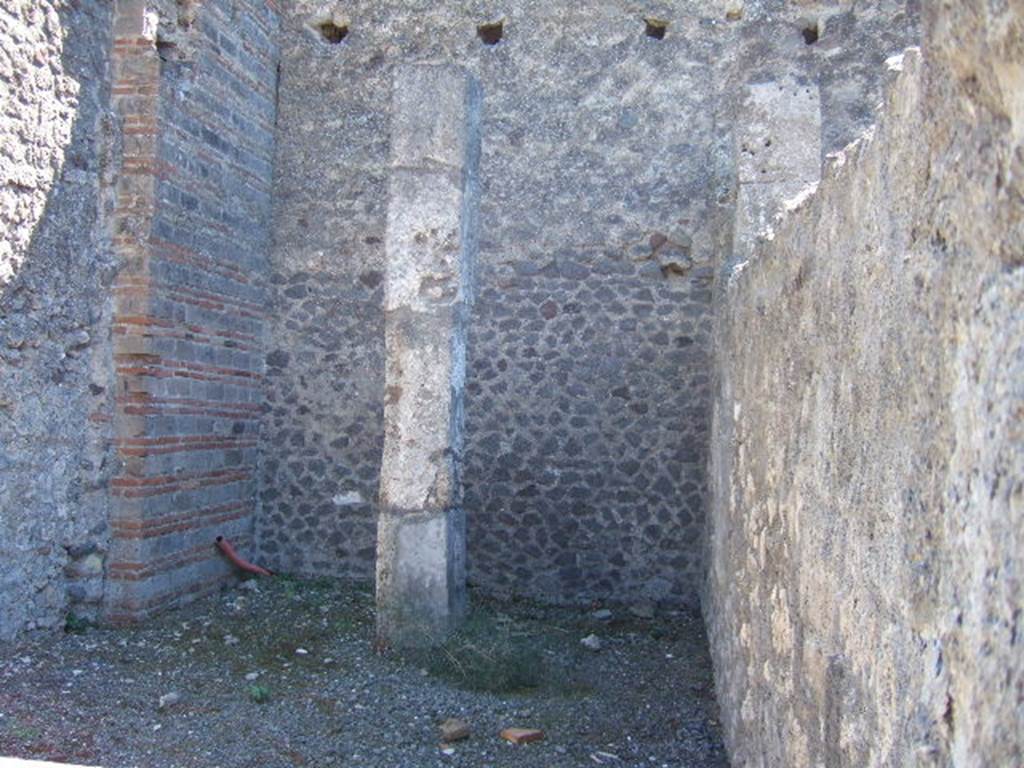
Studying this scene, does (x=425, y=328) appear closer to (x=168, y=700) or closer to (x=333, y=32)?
(x=168, y=700)

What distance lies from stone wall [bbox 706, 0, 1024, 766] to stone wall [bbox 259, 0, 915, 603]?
4.21 meters

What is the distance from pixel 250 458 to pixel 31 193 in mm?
2615

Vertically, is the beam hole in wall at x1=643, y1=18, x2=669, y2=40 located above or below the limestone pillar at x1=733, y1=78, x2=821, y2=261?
above

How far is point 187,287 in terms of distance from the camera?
6867mm

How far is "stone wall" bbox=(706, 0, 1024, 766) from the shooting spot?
1.28 metres

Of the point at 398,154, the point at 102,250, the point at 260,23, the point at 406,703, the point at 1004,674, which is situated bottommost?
the point at 406,703

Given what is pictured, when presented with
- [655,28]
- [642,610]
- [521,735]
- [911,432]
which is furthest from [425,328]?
[911,432]

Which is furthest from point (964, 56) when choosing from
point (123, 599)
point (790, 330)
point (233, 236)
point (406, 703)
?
point (233, 236)

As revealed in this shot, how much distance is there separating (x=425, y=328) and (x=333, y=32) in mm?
3303

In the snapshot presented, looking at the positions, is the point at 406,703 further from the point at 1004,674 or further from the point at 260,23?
the point at 260,23

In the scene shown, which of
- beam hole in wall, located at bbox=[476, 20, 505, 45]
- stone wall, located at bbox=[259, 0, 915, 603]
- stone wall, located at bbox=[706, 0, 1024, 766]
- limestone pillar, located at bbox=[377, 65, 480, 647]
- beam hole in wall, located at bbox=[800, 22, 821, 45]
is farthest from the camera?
beam hole in wall, located at bbox=[476, 20, 505, 45]

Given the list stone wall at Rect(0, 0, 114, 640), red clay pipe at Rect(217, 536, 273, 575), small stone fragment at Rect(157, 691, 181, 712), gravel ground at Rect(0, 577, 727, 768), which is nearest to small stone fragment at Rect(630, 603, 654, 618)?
gravel ground at Rect(0, 577, 727, 768)

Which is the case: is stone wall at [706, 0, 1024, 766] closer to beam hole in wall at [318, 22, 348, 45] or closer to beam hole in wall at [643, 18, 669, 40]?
beam hole in wall at [643, 18, 669, 40]

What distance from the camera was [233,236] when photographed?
742cm
